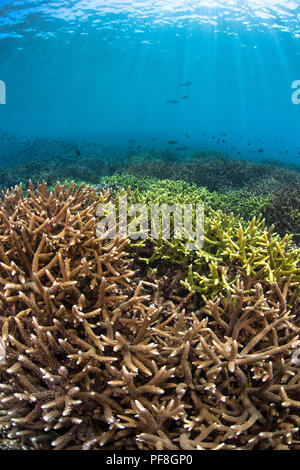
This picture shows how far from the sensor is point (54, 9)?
933 inches

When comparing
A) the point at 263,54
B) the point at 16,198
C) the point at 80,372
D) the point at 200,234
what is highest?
the point at 263,54

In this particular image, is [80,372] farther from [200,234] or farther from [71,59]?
[71,59]

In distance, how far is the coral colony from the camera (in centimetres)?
209

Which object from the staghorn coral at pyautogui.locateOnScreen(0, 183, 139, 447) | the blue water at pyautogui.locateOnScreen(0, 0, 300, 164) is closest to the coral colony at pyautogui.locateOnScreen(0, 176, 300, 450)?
the staghorn coral at pyautogui.locateOnScreen(0, 183, 139, 447)

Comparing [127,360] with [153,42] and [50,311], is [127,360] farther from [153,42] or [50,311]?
[153,42]

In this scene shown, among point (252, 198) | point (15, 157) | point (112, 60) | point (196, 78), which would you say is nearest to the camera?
point (252, 198)

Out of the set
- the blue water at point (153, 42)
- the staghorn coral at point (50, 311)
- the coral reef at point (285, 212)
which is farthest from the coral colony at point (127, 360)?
the blue water at point (153, 42)

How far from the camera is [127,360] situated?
232 centimetres

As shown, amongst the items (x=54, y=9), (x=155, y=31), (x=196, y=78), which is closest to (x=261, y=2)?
(x=155, y=31)

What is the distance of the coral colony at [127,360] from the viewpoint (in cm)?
209

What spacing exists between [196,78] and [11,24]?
42.0 metres

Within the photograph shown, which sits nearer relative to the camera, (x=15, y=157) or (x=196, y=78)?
(x=15, y=157)

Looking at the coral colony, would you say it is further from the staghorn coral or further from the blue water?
the blue water

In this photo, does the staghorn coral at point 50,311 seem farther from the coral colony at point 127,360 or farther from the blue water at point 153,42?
the blue water at point 153,42
